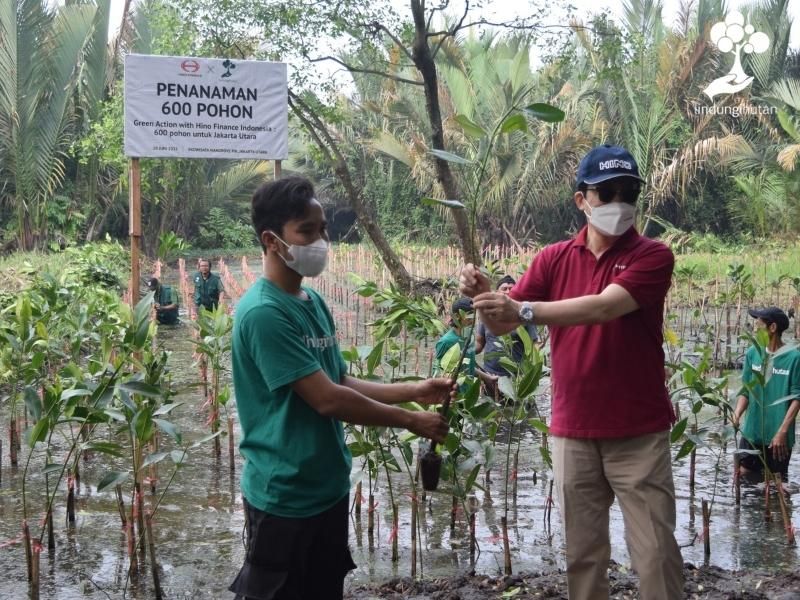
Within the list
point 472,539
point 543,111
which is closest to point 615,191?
point 543,111

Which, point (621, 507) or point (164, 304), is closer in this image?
point (621, 507)

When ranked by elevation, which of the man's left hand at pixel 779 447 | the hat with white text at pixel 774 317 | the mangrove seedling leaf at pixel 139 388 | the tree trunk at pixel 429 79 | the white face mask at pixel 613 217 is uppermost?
the tree trunk at pixel 429 79

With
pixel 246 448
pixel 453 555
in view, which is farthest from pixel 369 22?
pixel 246 448

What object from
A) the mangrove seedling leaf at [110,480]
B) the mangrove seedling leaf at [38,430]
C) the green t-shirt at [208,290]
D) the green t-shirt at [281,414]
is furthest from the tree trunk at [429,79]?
the green t-shirt at [281,414]

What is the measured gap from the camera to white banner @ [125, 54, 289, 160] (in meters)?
5.95

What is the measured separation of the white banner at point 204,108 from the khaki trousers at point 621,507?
3.58 meters

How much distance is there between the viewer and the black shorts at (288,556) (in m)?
2.58

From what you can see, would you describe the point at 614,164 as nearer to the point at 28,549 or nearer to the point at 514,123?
the point at 514,123

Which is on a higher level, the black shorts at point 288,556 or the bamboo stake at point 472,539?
the black shorts at point 288,556

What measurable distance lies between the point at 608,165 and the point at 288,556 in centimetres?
171

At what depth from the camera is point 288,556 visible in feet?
8.47

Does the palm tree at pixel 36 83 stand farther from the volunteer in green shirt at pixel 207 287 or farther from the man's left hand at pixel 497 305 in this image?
the man's left hand at pixel 497 305

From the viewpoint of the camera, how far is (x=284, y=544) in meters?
2.58

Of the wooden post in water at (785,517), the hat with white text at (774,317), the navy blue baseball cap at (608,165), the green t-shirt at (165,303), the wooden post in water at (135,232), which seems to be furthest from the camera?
the green t-shirt at (165,303)
